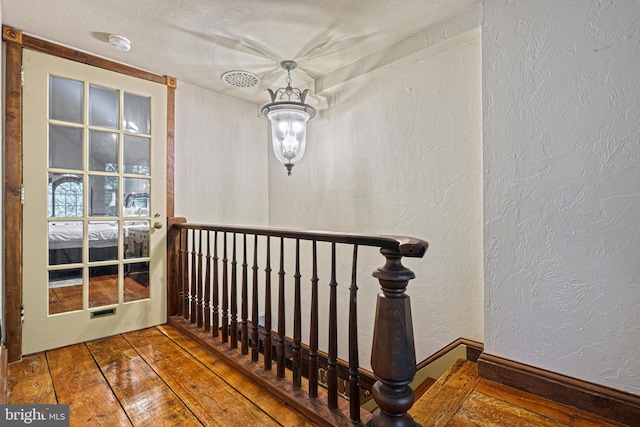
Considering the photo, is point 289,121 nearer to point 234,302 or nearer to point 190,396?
point 234,302

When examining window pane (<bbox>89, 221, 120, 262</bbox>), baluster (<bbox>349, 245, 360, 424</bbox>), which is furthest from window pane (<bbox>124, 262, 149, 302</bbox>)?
baluster (<bbox>349, 245, 360, 424</bbox>)

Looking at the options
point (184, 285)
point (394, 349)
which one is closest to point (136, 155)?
point (184, 285)

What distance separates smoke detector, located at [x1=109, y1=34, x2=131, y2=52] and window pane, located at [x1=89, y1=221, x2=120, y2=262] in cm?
118

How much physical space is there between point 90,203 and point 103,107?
27.3 inches

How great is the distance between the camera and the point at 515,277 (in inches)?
59.7

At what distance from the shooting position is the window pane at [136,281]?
231cm

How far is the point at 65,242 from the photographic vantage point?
2.06 meters

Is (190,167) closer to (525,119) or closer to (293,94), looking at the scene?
(293,94)

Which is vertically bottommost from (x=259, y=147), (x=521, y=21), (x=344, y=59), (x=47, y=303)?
(x=47, y=303)

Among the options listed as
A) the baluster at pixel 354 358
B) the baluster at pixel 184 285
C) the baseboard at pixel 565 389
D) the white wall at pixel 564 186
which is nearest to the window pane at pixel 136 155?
the baluster at pixel 184 285

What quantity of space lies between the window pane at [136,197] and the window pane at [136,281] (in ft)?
1.30

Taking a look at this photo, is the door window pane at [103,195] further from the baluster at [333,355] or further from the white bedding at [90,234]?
the baluster at [333,355]

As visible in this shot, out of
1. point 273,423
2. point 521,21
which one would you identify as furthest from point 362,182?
point 273,423

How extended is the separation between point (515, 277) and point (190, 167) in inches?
98.1
